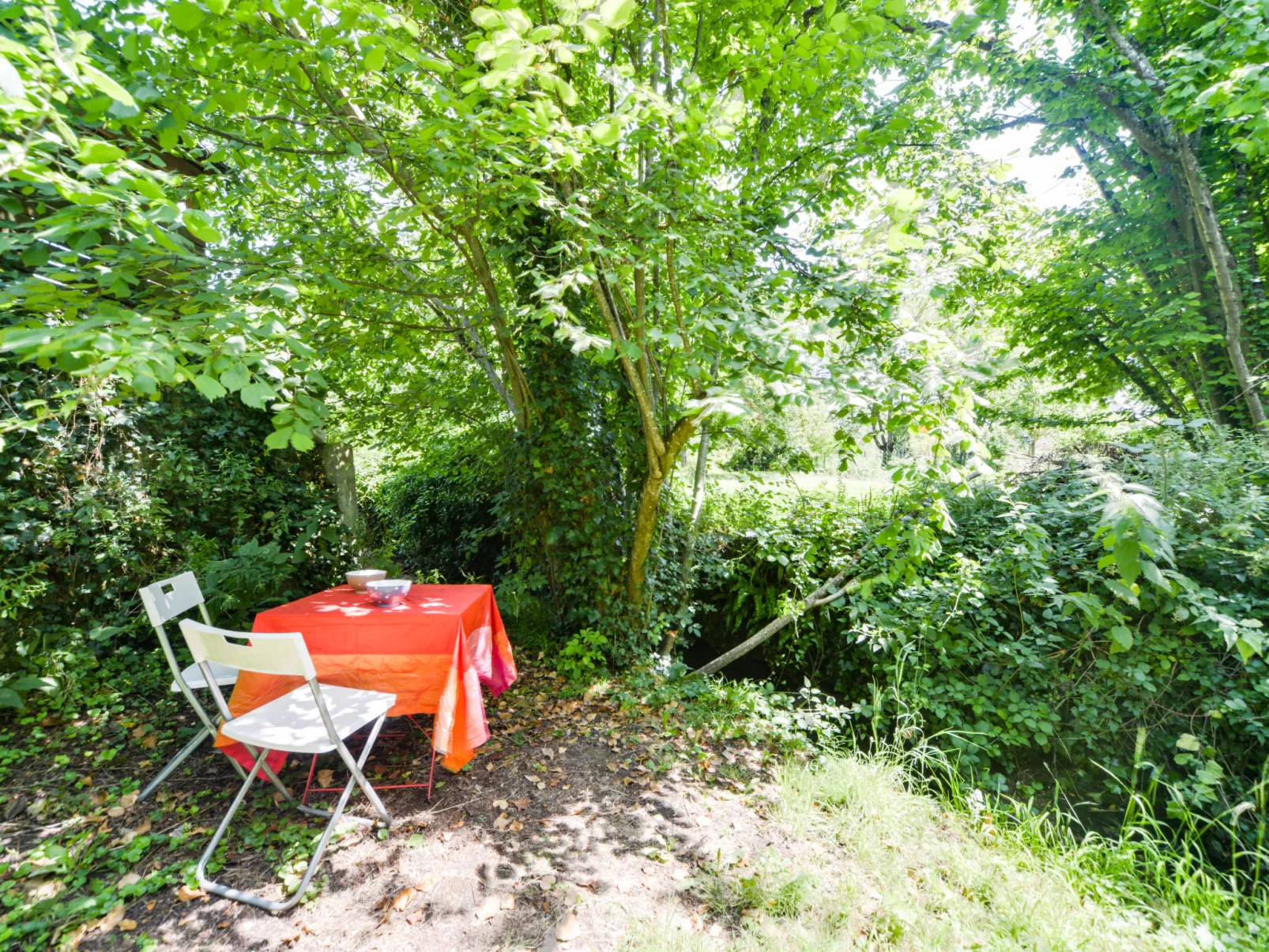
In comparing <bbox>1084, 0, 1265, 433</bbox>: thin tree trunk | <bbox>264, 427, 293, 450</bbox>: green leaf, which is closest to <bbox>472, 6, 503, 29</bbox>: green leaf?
<bbox>264, 427, 293, 450</bbox>: green leaf

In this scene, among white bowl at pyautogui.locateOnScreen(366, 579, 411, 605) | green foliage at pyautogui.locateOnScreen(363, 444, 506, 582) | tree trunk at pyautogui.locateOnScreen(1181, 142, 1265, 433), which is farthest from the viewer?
green foliage at pyautogui.locateOnScreen(363, 444, 506, 582)

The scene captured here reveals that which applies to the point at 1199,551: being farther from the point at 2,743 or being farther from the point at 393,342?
the point at 2,743

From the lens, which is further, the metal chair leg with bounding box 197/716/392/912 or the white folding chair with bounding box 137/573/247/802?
the white folding chair with bounding box 137/573/247/802

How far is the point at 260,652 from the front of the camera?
2123mm

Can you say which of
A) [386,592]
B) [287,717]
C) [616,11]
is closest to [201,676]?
[287,717]

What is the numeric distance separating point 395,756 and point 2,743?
2035 mm

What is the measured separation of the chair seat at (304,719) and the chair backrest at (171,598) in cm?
63

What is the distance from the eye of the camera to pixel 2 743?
3.00m

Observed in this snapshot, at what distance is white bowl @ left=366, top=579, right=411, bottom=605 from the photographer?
119 inches

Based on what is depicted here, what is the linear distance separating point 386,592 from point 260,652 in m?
0.90

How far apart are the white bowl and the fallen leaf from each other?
1.69 meters

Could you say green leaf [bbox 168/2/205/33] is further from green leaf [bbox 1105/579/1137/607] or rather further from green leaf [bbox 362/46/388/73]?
green leaf [bbox 1105/579/1137/607]

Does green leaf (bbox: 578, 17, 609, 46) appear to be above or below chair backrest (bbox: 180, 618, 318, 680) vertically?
above

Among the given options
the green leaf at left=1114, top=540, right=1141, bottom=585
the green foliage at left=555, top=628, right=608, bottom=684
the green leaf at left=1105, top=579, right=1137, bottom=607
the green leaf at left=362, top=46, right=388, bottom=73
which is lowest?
A: the green foliage at left=555, top=628, right=608, bottom=684
